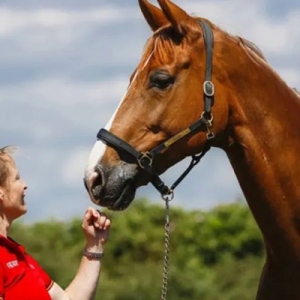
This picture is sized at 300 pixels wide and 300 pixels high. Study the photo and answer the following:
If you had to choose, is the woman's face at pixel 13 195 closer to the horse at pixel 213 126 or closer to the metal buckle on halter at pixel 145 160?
the horse at pixel 213 126

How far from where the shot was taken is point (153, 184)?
5.84 meters

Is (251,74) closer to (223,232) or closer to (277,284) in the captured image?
(277,284)

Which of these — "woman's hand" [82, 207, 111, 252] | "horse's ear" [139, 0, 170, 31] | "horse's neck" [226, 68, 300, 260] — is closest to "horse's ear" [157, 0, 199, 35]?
"horse's ear" [139, 0, 170, 31]

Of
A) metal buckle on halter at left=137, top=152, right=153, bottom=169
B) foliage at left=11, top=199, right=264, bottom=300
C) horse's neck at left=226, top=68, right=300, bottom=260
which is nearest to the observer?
metal buckle on halter at left=137, top=152, right=153, bottom=169

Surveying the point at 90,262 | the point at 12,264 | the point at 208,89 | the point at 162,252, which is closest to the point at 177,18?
the point at 208,89

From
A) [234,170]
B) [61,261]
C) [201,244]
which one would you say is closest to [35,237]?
[61,261]

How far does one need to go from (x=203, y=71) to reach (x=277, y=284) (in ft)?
3.87

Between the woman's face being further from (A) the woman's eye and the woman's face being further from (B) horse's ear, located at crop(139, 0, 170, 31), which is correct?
(B) horse's ear, located at crop(139, 0, 170, 31)

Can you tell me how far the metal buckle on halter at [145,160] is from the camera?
568cm

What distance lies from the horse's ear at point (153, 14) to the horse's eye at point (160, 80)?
14.6 inches

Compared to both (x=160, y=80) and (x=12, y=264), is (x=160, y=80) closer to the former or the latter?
(x=160, y=80)

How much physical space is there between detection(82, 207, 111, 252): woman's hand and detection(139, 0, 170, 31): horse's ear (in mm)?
1166

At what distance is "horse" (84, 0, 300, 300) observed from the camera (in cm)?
571

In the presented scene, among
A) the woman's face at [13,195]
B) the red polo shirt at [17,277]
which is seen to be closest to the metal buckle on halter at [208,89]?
the woman's face at [13,195]
